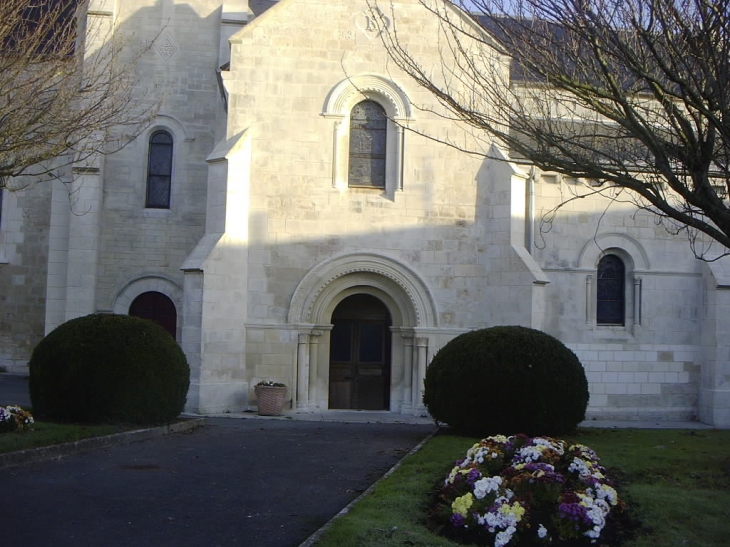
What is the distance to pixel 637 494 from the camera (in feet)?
29.2

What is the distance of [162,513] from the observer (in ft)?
26.7

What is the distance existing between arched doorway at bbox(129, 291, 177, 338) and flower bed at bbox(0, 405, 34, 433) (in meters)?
9.83

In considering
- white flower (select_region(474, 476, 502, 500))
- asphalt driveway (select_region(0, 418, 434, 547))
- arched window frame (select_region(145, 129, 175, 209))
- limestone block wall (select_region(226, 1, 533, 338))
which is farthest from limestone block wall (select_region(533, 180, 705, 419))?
white flower (select_region(474, 476, 502, 500))

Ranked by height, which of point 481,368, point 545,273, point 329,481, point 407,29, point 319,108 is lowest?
point 329,481

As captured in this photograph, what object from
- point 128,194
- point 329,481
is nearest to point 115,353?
point 329,481

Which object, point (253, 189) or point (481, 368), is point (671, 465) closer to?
point (481, 368)

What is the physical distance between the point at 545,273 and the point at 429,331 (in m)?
3.14

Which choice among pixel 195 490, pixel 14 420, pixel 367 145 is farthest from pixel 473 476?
pixel 367 145

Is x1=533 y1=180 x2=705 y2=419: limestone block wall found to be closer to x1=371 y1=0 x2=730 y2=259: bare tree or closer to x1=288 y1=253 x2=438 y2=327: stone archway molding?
x1=288 y1=253 x2=438 y2=327: stone archway molding

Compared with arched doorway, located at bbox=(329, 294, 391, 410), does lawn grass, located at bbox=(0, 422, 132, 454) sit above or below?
below

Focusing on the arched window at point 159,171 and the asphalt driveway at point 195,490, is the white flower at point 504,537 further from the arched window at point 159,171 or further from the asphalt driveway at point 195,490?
the arched window at point 159,171

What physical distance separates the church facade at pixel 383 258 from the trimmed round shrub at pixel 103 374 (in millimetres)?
3368

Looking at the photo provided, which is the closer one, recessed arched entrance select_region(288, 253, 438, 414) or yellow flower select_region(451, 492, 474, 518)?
yellow flower select_region(451, 492, 474, 518)

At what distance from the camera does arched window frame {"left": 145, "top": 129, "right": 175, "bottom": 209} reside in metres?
21.7
